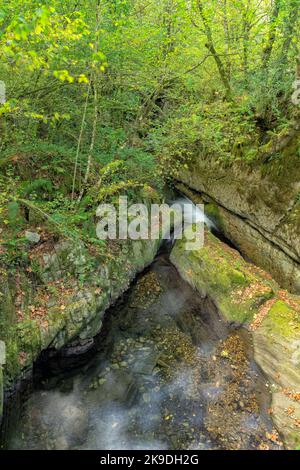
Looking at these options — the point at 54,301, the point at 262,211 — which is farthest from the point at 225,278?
the point at 54,301

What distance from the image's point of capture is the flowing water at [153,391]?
Answer: 6086 mm

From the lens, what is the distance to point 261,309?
8625mm

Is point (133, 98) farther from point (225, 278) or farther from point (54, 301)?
point (54, 301)

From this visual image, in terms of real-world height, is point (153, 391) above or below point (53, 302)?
below

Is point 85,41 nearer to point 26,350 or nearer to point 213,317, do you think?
point 26,350

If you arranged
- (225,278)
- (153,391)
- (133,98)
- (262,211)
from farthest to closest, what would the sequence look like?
1. (262,211)
2. (133,98)
3. (225,278)
4. (153,391)

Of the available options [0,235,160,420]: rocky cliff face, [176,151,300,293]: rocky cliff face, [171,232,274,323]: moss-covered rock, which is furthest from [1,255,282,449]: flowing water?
[176,151,300,293]: rocky cliff face

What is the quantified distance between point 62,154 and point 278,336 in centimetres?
747

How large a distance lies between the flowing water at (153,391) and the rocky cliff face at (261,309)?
0.30m

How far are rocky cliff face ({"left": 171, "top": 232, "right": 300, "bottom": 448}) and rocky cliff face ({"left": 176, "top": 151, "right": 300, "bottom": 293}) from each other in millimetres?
595

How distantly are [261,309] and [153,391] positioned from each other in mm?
3696

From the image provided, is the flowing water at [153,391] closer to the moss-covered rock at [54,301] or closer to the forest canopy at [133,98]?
the moss-covered rock at [54,301]

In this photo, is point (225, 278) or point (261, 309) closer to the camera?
point (261, 309)

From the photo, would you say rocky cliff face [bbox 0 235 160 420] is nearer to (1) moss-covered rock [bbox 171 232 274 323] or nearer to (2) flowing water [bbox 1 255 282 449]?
(2) flowing water [bbox 1 255 282 449]
